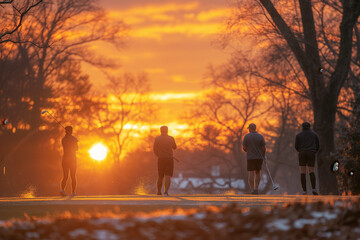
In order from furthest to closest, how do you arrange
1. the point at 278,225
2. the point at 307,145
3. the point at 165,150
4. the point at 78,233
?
the point at 307,145 < the point at 165,150 < the point at 278,225 < the point at 78,233

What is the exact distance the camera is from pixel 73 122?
45.6m

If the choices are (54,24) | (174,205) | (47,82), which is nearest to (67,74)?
(47,82)

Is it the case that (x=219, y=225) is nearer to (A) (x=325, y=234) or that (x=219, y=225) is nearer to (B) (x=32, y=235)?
(A) (x=325, y=234)

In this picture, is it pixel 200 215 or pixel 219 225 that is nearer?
pixel 219 225

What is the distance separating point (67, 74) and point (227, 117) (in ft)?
53.3

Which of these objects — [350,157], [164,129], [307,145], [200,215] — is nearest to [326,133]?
[350,157]

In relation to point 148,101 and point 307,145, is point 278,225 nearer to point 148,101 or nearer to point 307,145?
point 307,145

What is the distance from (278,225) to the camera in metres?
9.47

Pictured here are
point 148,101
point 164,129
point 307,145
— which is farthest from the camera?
point 148,101

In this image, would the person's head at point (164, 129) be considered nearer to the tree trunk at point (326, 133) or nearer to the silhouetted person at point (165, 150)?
the silhouetted person at point (165, 150)

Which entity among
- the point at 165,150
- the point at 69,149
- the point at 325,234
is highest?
the point at 69,149

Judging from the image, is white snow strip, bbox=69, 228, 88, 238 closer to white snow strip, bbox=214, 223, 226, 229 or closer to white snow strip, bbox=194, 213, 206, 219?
white snow strip, bbox=194, 213, 206, 219

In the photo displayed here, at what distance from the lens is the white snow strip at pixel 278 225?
936 cm

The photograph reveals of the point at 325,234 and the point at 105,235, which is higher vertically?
the point at 105,235
